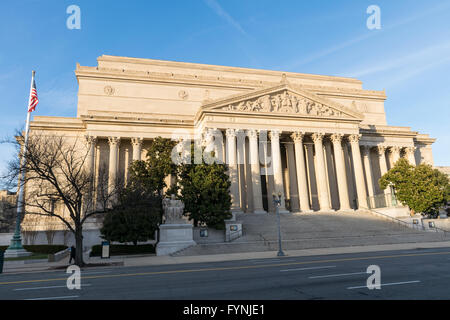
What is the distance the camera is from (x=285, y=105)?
144 ft

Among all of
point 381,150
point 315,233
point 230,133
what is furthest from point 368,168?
point 230,133

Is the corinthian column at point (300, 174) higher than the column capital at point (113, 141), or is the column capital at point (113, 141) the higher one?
the column capital at point (113, 141)

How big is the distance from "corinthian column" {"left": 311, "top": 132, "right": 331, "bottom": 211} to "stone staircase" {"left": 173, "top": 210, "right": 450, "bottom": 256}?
2.09m

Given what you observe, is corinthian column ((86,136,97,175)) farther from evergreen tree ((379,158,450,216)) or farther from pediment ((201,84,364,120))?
evergreen tree ((379,158,450,216))

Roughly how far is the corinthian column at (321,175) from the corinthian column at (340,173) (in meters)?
1.78

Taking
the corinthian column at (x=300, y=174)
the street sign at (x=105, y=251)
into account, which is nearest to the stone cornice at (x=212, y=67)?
the corinthian column at (x=300, y=174)

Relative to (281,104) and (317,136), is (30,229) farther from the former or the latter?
(317,136)

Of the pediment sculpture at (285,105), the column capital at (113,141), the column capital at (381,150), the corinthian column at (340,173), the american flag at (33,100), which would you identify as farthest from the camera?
the column capital at (381,150)

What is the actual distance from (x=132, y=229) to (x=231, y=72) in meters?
40.2

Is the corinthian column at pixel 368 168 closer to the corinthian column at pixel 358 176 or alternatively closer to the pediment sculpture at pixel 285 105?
the corinthian column at pixel 358 176

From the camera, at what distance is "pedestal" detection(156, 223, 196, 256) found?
27469mm

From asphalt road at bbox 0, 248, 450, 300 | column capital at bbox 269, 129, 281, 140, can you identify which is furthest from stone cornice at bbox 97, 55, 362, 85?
asphalt road at bbox 0, 248, 450, 300

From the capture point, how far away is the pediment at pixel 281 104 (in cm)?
4150

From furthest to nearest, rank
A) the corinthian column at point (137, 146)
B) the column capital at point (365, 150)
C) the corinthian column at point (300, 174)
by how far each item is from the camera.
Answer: the column capital at point (365, 150) < the corinthian column at point (137, 146) < the corinthian column at point (300, 174)
